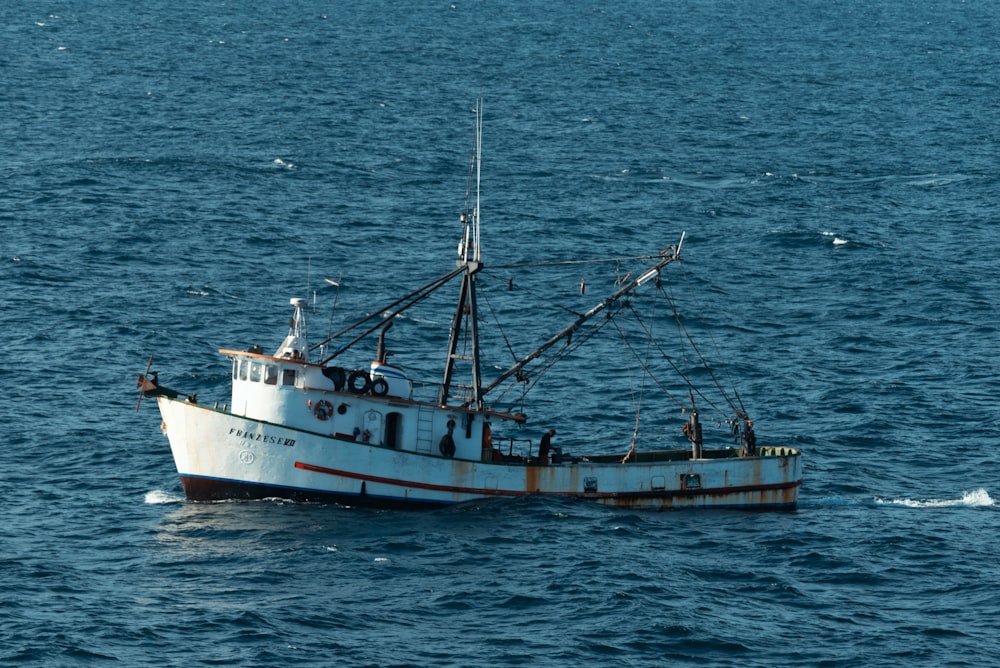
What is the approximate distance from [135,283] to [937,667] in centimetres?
5703

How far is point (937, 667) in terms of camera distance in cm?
4775

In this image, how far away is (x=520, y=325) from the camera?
87.1 m

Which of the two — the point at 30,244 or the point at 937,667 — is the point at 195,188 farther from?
the point at 937,667

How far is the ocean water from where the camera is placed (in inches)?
1994

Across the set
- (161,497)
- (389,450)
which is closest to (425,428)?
(389,450)

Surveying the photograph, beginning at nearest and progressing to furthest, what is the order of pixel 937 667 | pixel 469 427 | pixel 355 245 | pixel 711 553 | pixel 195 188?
pixel 937 667, pixel 711 553, pixel 469 427, pixel 355 245, pixel 195 188

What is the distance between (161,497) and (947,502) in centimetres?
3144

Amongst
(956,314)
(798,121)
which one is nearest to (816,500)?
(956,314)

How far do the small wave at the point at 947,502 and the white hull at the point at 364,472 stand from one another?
17.5ft

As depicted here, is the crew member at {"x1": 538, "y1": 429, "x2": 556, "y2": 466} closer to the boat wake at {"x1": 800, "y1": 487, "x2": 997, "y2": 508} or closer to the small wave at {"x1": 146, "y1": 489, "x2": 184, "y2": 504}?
the boat wake at {"x1": 800, "y1": 487, "x2": 997, "y2": 508}

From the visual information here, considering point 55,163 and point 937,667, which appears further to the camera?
point 55,163

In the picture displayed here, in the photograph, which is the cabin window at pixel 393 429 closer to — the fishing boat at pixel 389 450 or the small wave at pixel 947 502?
the fishing boat at pixel 389 450

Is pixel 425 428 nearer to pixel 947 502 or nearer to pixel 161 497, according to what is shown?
pixel 161 497

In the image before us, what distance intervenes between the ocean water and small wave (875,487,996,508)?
0.24 m
